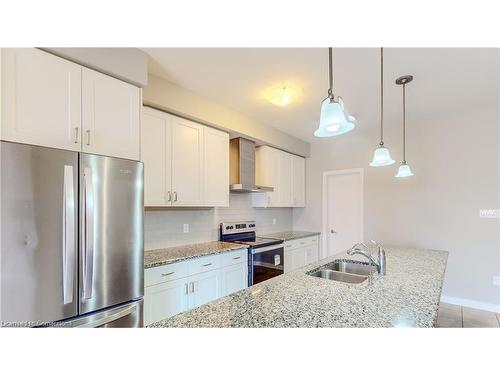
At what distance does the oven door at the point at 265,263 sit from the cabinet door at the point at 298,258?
362mm

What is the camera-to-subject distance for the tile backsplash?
279 centimetres

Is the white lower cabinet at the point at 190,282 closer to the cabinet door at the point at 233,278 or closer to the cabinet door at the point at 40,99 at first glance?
the cabinet door at the point at 233,278

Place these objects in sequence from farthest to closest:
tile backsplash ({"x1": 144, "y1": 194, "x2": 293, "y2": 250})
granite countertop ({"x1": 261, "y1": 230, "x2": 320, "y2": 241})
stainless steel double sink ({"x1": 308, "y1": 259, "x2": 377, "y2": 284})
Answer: granite countertop ({"x1": 261, "y1": 230, "x2": 320, "y2": 241})
tile backsplash ({"x1": 144, "y1": 194, "x2": 293, "y2": 250})
stainless steel double sink ({"x1": 308, "y1": 259, "x2": 377, "y2": 284})

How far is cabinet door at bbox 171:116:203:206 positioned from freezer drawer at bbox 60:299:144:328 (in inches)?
43.4

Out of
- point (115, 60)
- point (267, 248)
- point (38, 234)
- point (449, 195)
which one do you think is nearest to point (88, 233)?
point (38, 234)

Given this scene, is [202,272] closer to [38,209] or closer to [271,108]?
[38,209]

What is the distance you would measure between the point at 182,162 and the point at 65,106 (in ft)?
4.09

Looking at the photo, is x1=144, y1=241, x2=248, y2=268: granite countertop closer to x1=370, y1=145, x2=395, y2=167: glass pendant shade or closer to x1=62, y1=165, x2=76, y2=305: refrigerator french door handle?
x1=62, y1=165, x2=76, y2=305: refrigerator french door handle

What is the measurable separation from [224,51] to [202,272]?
2034 mm

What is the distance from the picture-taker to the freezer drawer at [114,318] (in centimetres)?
148

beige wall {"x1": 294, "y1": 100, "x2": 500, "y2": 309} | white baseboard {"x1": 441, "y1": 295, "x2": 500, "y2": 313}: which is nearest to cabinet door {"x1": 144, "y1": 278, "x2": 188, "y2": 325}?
beige wall {"x1": 294, "y1": 100, "x2": 500, "y2": 309}

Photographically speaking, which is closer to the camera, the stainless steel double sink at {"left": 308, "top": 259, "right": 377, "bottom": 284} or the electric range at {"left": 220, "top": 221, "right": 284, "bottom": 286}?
the stainless steel double sink at {"left": 308, "top": 259, "right": 377, "bottom": 284}

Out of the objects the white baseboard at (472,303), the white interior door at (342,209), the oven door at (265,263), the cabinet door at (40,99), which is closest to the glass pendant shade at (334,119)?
the cabinet door at (40,99)

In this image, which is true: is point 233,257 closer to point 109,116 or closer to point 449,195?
point 109,116
